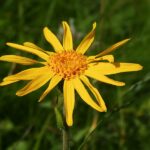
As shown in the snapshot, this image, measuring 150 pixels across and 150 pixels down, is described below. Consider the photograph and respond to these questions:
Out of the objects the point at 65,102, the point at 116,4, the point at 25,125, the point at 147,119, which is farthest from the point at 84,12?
the point at 65,102

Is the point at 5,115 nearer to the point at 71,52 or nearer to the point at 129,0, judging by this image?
the point at 71,52

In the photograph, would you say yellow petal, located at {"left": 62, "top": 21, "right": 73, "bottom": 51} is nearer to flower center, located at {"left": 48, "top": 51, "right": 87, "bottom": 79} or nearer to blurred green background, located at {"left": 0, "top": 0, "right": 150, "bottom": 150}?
flower center, located at {"left": 48, "top": 51, "right": 87, "bottom": 79}

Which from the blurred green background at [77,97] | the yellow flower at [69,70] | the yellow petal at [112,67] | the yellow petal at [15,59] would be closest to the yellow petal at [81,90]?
the yellow flower at [69,70]

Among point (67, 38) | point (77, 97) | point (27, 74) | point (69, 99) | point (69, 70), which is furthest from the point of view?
point (77, 97)

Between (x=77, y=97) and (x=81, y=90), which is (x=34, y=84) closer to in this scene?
(x=81, y=90)

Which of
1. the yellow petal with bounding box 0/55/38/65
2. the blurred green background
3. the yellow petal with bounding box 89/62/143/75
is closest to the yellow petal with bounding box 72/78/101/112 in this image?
the yellow petal with bounding box 89/62/143/75

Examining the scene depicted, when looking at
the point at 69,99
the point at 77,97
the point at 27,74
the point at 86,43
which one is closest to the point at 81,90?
the point at 69,99
